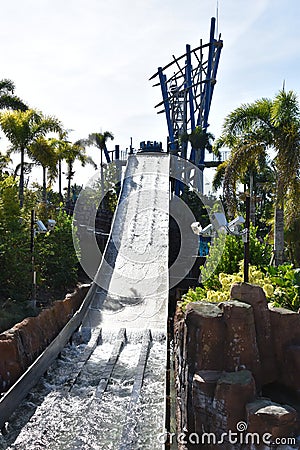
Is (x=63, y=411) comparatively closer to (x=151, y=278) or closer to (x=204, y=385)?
(x=204, y=385)

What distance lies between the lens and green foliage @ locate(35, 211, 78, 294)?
14250mm

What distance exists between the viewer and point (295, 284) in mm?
8078

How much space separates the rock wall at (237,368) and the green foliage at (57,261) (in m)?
8.41

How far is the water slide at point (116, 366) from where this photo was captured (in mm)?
7156

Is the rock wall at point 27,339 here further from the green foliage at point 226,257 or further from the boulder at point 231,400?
the boulder at point 231,400

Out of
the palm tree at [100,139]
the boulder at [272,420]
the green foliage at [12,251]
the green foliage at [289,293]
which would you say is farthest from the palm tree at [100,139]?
the boulder at [272,420]

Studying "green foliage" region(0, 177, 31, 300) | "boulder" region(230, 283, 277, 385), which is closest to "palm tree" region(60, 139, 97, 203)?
"green foliage" region(0, 177, 31, 300)

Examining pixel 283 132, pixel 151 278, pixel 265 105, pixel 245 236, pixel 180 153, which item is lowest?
pixel 151 278

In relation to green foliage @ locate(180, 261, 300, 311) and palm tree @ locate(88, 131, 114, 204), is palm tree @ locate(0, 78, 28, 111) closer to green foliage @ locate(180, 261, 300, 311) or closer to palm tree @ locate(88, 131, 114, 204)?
palm tree @ locate(88, 131, 114, 204)

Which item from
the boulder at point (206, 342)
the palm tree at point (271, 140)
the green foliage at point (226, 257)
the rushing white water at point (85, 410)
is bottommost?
the rushing white water at point (85, 410)

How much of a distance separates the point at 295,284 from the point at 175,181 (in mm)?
18352

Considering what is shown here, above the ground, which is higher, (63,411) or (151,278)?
(151,278)

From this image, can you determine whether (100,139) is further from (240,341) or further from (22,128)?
(240,341)

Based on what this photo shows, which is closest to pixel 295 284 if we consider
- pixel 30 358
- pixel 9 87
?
pixel 30 358
